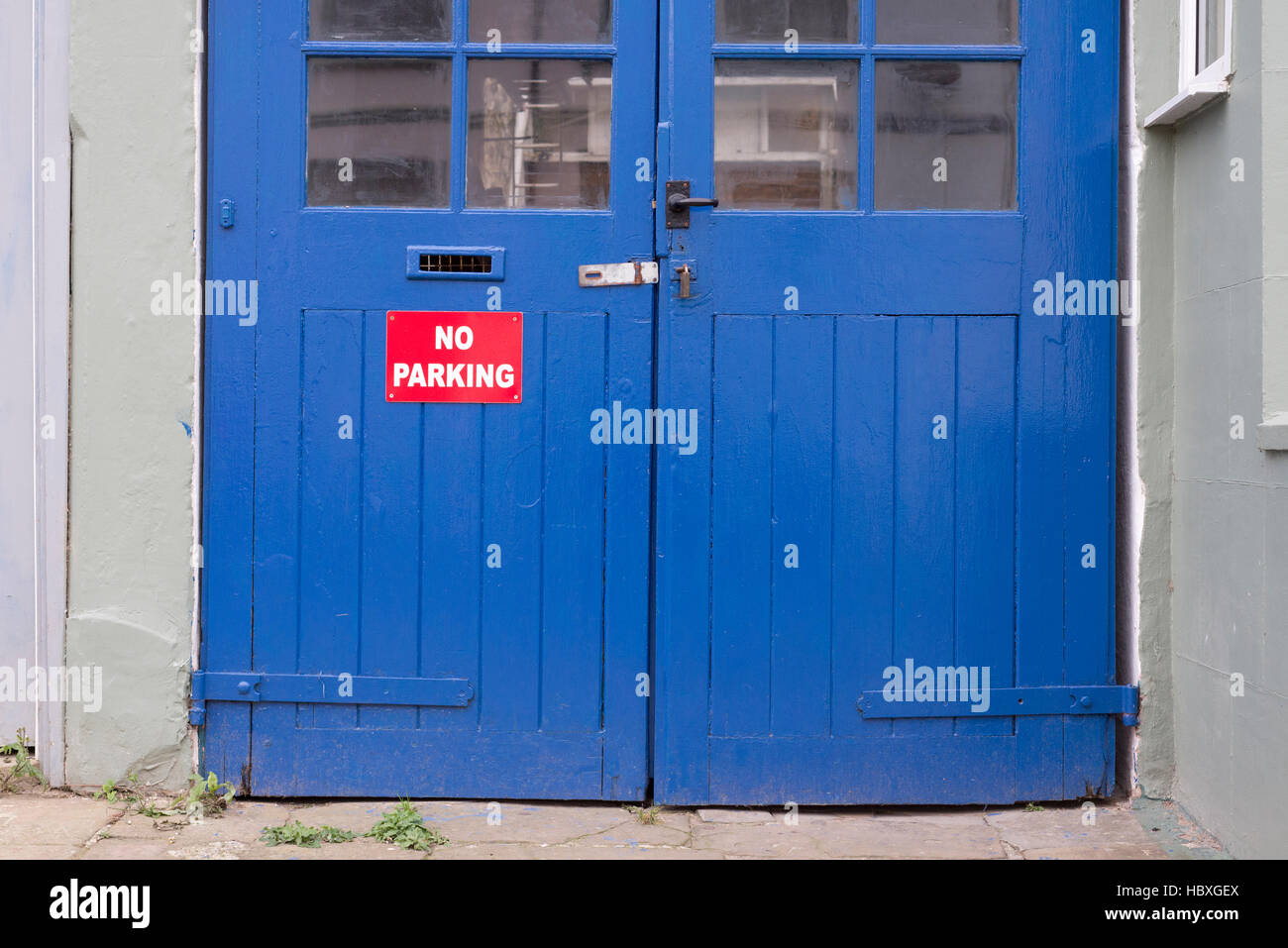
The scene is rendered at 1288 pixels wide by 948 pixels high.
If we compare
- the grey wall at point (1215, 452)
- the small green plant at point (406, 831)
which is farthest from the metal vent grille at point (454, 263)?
the grey wall at point (1215, 452)

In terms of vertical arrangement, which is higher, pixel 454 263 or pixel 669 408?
pixel 454 263

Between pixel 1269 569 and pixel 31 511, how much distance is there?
339cm

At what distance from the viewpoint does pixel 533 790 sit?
10.9 feet

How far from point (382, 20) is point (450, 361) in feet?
3.27

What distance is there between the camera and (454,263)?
331cm

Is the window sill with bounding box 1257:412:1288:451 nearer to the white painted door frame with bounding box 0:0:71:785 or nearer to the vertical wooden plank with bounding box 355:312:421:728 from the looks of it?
the vertical wooden plank with bounding box 355:312:421:728

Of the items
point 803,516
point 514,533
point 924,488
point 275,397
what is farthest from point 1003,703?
point 275,397

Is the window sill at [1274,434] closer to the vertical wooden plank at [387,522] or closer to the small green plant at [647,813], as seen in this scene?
the small green plant at [647,813]

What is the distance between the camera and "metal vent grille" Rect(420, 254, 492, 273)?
3303 mm

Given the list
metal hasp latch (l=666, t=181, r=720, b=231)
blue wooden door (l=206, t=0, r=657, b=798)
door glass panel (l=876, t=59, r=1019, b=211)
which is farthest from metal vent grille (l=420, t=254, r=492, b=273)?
door glass panel (l=876, t=59, r=1019, b=211)

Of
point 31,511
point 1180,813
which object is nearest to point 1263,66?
point 1180,813

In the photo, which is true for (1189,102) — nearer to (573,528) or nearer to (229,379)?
(573,528)

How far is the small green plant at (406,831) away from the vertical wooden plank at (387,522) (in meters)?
0.38
